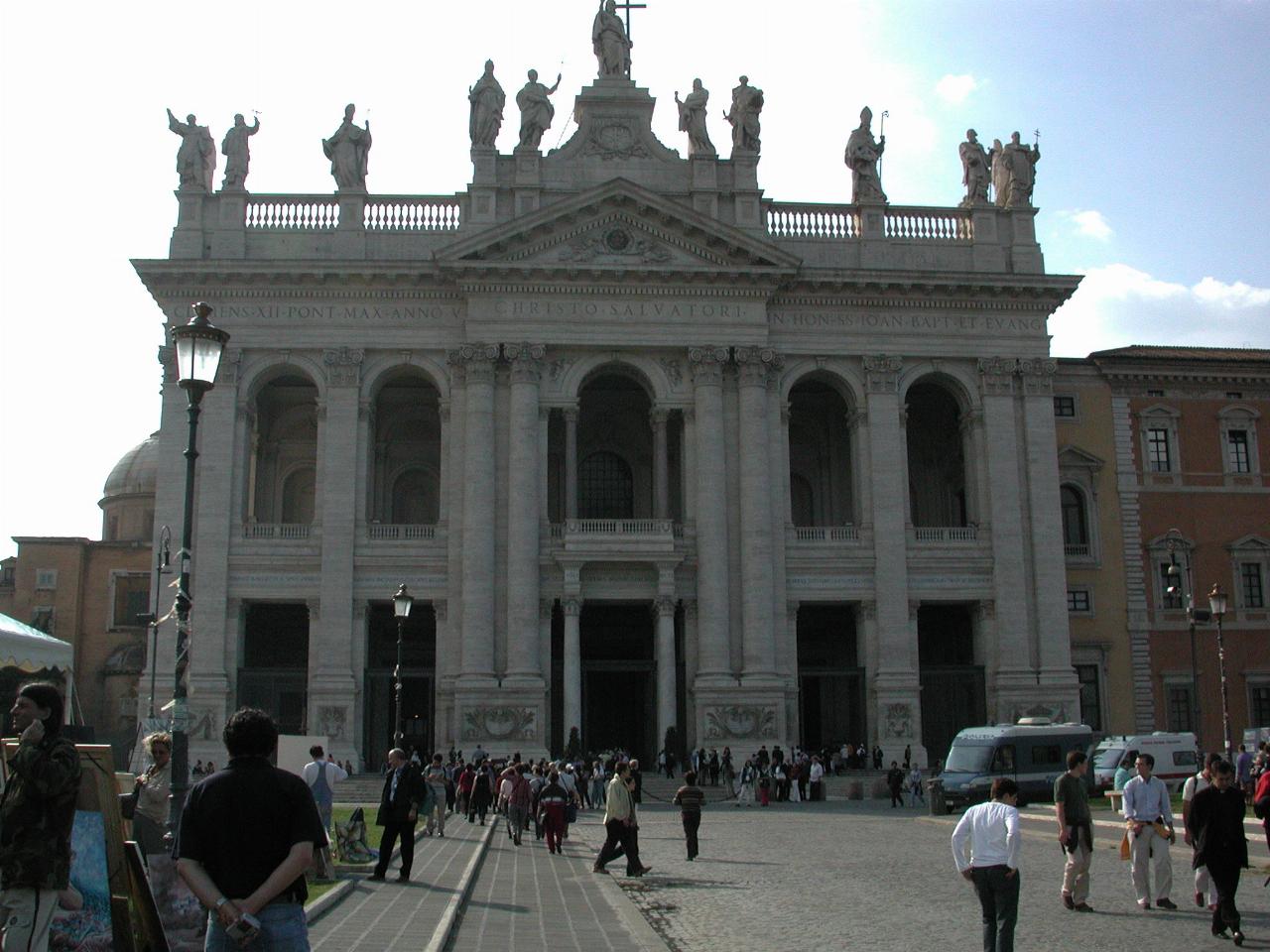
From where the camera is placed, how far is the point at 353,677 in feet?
141

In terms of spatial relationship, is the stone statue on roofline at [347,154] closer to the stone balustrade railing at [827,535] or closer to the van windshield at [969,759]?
the stone balustrade railing at [827,535]

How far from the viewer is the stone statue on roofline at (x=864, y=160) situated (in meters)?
47.7

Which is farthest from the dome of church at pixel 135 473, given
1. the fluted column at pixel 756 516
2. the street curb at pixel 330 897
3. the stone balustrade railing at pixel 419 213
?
the street curb at pixel 330 897

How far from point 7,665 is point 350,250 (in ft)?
84.8

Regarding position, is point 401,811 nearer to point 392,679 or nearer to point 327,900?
point 327,900

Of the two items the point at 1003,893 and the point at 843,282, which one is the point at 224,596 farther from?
the point at 1003,893

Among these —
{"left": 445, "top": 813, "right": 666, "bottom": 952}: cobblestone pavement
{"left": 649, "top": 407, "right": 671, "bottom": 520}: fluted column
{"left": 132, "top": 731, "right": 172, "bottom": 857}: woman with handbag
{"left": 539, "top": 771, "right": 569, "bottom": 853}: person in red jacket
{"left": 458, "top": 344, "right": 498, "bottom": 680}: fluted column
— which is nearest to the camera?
{"left": 445, "top": 813, "right": 666, "bottom": 952}: cobblestone pavement

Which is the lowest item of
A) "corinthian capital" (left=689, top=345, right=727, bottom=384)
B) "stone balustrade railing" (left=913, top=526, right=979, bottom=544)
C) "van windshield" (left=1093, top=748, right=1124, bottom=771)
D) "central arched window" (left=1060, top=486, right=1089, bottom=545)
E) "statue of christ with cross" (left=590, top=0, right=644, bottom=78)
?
"van windshield" (left=1093, top=748, right=1124, bottom=771)

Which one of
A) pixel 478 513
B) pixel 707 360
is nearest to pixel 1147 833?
pixel 478 513

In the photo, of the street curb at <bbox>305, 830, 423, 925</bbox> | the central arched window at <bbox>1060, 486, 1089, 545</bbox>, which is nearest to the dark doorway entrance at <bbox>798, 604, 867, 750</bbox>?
the central arched window at <bbox>1060, 486, 1089, 545</bbox>

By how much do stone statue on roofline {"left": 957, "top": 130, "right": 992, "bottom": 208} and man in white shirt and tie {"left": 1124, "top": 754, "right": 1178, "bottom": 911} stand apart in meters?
34.9

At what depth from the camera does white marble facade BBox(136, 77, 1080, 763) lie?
43.5 meters

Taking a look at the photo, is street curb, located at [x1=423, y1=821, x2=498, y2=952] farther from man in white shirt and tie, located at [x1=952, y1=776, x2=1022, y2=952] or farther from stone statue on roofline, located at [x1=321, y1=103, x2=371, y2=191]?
stone statue on roofline, located at [x1=321, y1=103, x2=371, y2=191]

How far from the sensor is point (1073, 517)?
50.1 metres
